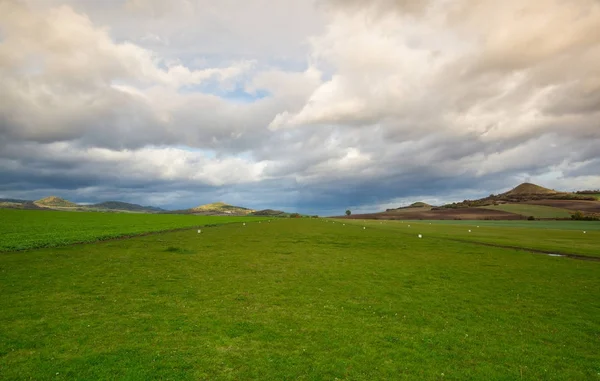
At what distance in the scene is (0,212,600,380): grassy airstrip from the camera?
1095 centimetres

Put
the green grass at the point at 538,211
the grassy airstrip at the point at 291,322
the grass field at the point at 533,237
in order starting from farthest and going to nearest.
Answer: the green grass at the point at 538,211, the grass field at the point at 533,237, the grassy airstrip at the point at 291,322

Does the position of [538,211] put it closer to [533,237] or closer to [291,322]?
[533,237]

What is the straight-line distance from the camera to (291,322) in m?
15.2

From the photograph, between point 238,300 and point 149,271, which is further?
point 149,271

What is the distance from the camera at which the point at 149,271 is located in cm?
2597

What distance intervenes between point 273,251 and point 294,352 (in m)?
27.7

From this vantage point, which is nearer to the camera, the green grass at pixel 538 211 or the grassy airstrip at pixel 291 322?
the grassy airstrip at pixel 291 322

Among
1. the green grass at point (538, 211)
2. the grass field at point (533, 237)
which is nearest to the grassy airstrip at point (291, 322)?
the grass field at point (533, 237)

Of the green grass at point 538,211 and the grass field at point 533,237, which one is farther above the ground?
the green grass at point 538,211

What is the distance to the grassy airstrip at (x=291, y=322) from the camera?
10945 millimetres

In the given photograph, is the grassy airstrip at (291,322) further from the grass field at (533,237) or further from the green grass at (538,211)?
the green grass at (538,211)

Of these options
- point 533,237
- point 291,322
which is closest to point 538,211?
point 533,237

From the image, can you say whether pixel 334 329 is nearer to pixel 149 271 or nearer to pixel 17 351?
pixel 17 351

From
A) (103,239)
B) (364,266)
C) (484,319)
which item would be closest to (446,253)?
(364,266)
